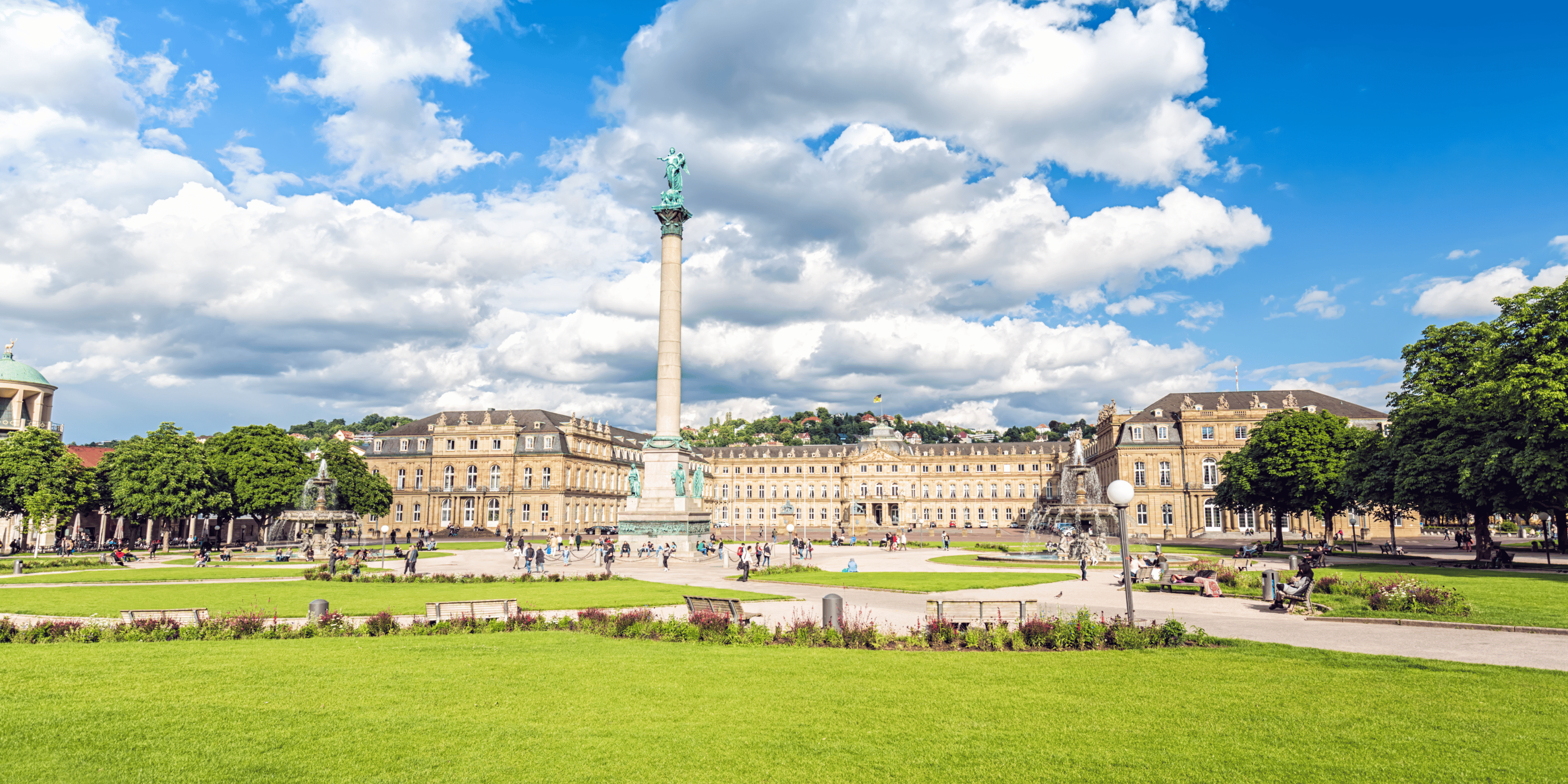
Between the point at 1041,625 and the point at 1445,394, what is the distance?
45.8m

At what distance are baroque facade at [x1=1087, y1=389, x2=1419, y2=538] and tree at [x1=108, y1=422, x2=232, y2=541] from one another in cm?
9276

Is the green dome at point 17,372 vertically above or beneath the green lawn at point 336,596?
above

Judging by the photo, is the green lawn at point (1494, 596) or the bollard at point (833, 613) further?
the green lawn at point (1494, 596)

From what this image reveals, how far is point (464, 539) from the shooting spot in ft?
291

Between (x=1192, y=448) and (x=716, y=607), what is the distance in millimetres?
95591

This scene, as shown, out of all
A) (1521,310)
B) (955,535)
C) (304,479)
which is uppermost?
(1521,310)

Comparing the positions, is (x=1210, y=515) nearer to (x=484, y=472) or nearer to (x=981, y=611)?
(x=484, y=472)

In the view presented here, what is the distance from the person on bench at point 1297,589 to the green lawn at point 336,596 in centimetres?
1453

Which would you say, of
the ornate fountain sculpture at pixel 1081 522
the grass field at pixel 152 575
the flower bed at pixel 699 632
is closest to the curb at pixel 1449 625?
the flower bed at pixel 699 632

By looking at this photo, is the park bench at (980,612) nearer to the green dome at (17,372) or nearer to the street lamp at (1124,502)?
the street lamp at (1124,502)

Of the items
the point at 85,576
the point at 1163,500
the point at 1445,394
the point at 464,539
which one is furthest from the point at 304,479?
the point at 1163,500

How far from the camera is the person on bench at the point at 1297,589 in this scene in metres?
22.3

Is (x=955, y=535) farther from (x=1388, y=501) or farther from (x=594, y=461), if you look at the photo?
Result: (x=1388, y=501)

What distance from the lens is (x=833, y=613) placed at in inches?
696
